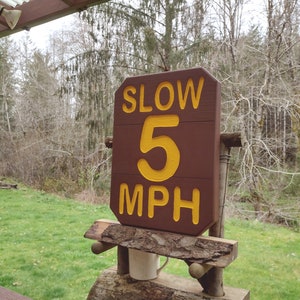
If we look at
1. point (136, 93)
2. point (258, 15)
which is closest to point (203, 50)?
point (258, 15)

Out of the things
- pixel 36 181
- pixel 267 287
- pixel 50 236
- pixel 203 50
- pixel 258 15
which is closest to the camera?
pixel 267 287

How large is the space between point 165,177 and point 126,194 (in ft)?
0.61

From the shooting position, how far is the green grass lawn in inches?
102

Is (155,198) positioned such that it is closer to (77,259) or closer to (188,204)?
(188,204)

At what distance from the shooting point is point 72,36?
10422 mm

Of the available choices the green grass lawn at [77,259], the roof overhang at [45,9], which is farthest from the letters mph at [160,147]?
the green grass lawn at [77,259]

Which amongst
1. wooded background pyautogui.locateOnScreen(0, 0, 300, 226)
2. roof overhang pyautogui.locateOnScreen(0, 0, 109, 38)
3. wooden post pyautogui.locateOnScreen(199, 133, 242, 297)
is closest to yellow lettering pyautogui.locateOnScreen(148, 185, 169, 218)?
wooden post pyautogui.locateOnScreen(199, 133, 242, 297)

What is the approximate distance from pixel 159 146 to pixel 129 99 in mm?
235

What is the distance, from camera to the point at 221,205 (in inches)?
45.4

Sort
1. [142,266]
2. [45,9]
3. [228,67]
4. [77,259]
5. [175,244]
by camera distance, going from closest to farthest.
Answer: [175,244] → [142,266] → [45,9] → [77,259] → [228,67]

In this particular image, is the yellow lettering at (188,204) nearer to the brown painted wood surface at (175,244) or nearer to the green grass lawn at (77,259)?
the brown painted wood surface at (175,244)

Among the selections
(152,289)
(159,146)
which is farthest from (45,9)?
(152,289)

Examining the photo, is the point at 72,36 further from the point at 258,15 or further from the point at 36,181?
the point at 258,15

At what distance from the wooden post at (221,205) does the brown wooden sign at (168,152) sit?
7cm
